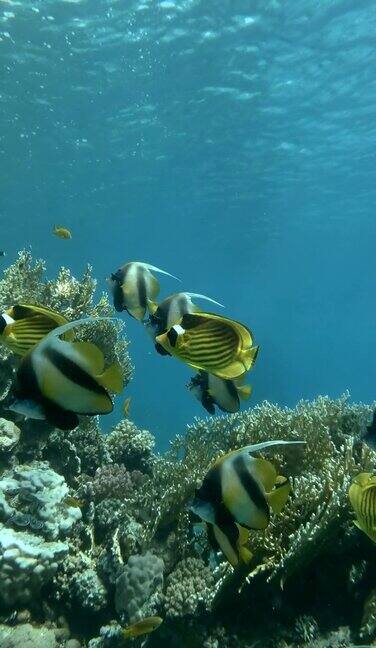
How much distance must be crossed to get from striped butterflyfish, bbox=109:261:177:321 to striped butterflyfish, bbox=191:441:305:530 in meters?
1.71

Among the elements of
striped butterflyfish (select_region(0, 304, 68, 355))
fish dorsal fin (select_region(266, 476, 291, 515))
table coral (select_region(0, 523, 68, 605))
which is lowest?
table coral (select_region(0, 523, 68, 605))

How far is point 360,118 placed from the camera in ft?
87.5

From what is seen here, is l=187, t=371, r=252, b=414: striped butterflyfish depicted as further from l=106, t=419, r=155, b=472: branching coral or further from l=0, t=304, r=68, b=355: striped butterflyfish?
l=106, t=419, r=155, b=472: branching coral

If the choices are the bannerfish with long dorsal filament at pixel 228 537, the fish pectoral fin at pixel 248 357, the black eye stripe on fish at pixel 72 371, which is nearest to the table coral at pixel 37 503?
the bannerfish with long dorsal filament at pixel 228 537

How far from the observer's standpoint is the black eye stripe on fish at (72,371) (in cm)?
227

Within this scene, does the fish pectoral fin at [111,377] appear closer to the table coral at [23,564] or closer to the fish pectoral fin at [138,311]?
the fish pectoral fin at [138,311]

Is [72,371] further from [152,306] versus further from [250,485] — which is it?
[152,306]

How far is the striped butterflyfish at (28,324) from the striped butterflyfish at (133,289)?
1157 mm

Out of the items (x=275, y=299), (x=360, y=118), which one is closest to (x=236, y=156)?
(x=360, y=118)

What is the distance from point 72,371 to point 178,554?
392cm

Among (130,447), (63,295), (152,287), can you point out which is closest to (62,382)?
(152,287)

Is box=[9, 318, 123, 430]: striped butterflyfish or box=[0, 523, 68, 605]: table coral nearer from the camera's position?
box=[9, 318, 123, 430]: striped butterflyfish

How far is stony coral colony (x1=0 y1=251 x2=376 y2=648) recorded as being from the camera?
15.0 feet

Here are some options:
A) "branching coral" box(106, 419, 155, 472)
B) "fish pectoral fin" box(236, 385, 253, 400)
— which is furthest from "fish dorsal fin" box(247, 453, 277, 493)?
"branching coral" box(106, 419, 155, 472)
